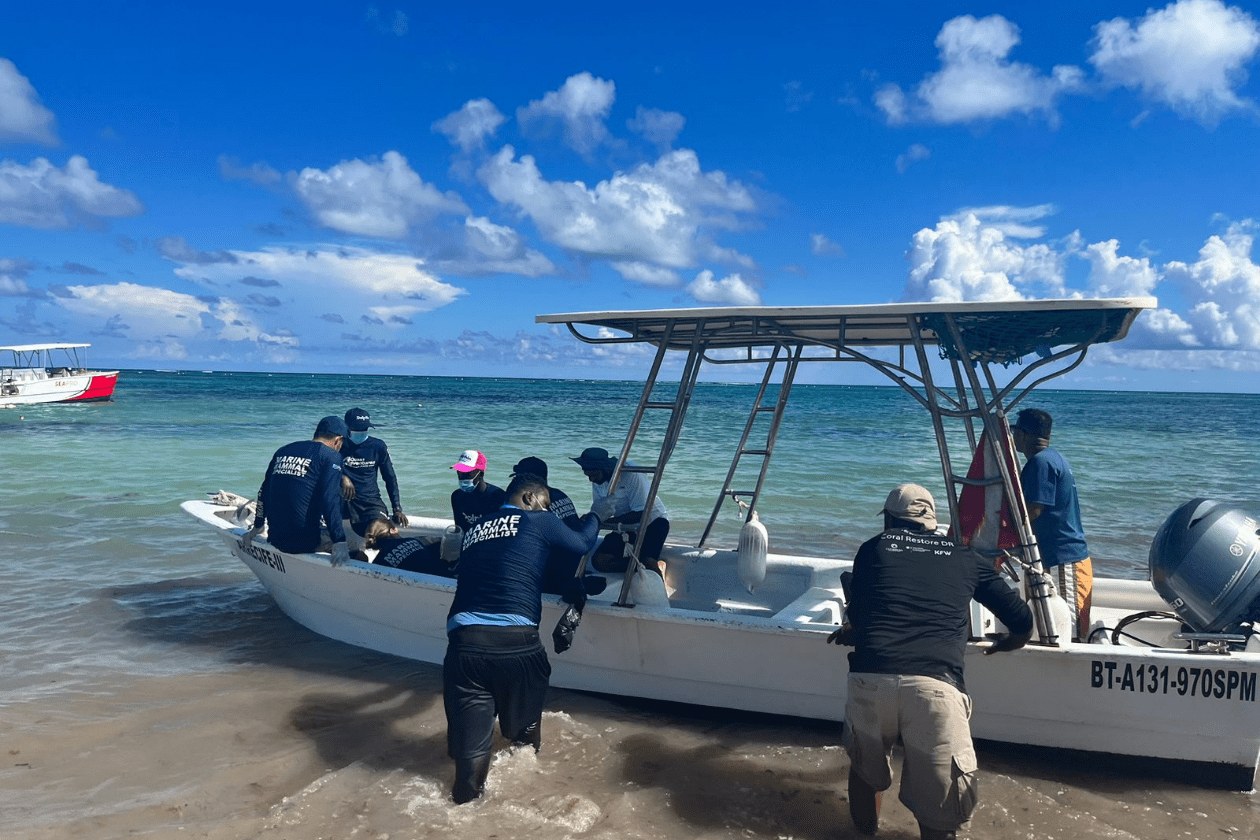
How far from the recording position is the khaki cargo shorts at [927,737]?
3254 millimetres

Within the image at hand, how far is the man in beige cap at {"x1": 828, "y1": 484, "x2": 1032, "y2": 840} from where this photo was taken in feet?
10.7

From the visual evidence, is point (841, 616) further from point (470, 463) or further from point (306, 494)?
point (306, 494)

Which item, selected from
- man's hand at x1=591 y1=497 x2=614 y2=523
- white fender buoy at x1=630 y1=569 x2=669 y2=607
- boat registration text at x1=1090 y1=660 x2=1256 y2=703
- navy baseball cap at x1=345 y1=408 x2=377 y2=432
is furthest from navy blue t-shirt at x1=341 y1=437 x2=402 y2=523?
boat registration text at x1=1090 y1=660 x2=1256 y2=703

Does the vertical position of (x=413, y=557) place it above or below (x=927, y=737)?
above

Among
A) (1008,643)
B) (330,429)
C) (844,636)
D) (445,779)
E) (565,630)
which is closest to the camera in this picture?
(1008,643)

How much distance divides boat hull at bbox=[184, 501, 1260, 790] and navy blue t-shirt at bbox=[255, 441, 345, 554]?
0.20 metres

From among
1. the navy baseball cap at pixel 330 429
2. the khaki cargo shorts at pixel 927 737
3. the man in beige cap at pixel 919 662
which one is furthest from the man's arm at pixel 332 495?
the khaki cargo shorts at pixel 927 737

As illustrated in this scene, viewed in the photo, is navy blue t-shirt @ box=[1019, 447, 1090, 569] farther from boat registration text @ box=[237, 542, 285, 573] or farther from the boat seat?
boat registration text @ box=[237, 542, 285, 573]

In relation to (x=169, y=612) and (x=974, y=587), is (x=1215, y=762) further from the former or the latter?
(x=169, y=612)

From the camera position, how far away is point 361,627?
6.21 m

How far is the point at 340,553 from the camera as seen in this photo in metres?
5.87

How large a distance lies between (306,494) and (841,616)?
12.8ft

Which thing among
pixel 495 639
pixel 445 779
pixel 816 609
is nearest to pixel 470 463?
pixel 495 639

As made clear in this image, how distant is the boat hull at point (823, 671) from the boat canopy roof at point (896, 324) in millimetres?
1670
